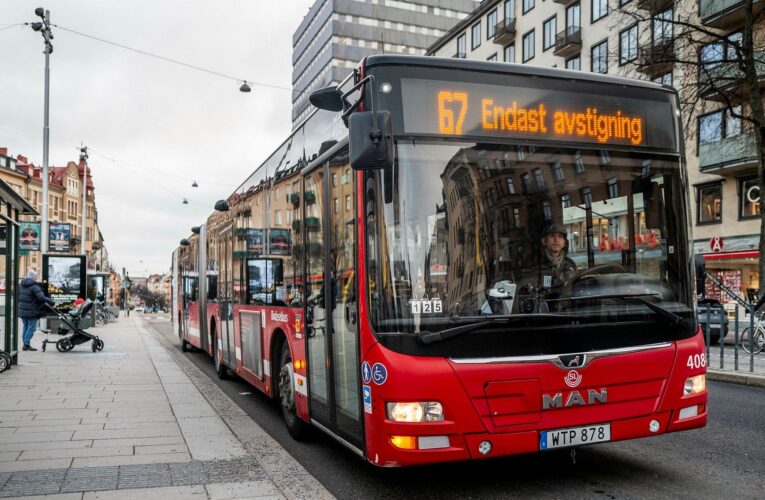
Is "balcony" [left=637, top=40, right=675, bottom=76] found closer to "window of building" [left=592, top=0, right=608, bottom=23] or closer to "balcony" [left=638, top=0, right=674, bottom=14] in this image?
"balcony" [left=638, top=0, right=674, bottom=14]

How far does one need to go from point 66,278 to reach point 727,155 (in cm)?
2636

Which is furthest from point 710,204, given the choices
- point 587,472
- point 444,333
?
point 444,333

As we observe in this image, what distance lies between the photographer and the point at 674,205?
539 centimetres

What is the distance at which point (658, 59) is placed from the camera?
2191 centimetres

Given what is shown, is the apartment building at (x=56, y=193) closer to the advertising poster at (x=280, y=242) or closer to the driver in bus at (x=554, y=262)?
the advertising poster at (x=280, y=242)

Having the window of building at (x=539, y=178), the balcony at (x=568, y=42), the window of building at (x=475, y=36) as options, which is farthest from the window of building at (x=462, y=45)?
the window of building at (x=539, y=178)

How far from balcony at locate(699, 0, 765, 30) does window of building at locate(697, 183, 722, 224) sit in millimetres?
6817

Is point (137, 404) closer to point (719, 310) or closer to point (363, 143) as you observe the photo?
point (363, 143)

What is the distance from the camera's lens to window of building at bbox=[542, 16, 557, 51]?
44406mm

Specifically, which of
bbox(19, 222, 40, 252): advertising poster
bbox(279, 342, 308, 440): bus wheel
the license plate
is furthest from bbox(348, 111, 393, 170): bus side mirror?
bbox(19, 222, 40, 252): advertising poster

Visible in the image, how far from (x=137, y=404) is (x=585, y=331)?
20.2ft

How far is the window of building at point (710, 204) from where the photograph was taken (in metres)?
32.2

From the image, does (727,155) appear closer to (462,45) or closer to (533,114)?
(462,45)

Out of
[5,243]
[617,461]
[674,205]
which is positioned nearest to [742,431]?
[617,461]
